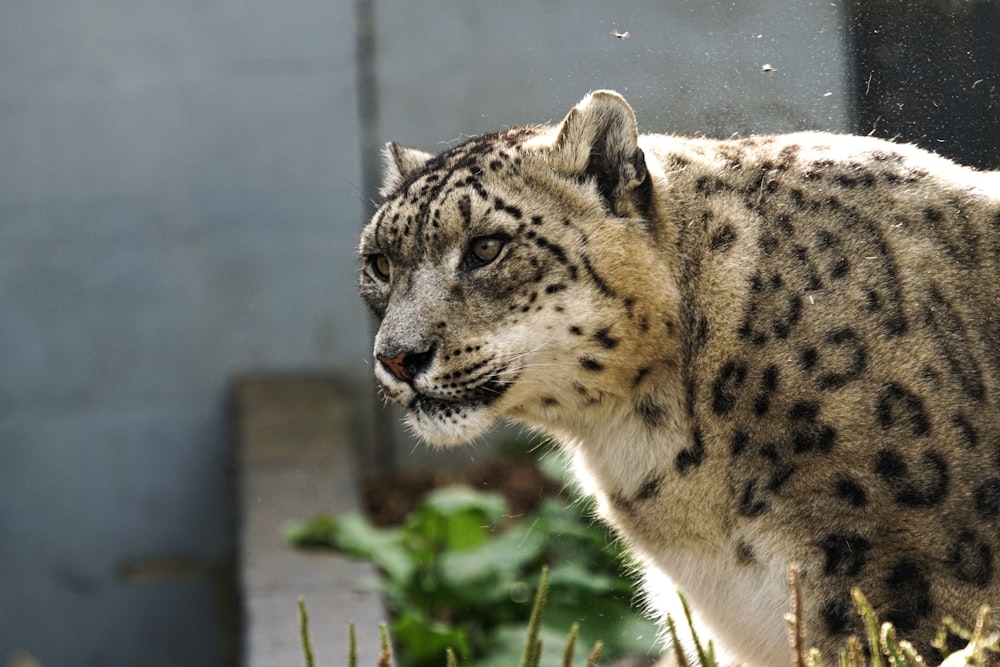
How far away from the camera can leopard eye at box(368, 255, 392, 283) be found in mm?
4402

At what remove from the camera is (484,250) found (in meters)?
4.14

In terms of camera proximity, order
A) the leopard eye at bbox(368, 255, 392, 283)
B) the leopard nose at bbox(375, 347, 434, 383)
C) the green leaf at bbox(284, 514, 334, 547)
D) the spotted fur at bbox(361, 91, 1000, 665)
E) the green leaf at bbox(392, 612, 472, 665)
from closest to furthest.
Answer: the spotted fur at bbox(361, 91, 1000, 665), the leopard nose at bbox(375, 347, 434, 383), the leopard eye at bbox(368, 255, 392, 283), the green leaf at bbox(392, 612, 472, 665), the green leaf at bbox(284, 514, 334, 547)

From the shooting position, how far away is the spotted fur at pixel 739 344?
12.2 ft

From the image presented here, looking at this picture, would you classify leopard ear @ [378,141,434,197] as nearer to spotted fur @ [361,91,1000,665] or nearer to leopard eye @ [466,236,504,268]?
spotted fur @ [361,91,1000,665]

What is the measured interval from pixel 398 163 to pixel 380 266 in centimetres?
57

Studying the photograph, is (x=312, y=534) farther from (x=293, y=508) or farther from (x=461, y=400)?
(x=461, y=400)

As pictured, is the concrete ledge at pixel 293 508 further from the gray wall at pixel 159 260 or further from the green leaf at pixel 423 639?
the gray wall at pixel 159 260

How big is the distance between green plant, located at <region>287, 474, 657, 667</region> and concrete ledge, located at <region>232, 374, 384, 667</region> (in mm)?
183

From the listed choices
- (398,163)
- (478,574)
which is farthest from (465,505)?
(398,163)

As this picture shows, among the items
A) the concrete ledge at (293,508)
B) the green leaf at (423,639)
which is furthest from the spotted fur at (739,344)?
the green leaf at (423,639)

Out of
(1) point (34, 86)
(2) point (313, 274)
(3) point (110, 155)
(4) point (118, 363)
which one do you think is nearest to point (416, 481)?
(2) point (313, 274)

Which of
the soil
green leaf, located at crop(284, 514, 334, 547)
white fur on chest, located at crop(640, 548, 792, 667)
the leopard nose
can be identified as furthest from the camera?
the soil

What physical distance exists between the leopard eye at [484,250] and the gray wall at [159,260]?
531cm

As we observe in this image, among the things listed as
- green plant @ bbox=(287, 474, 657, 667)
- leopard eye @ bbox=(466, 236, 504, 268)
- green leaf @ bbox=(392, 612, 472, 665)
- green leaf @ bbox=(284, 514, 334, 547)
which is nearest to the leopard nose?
leopard eye @ bbox=(466, 236, 504, 268)
